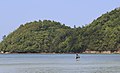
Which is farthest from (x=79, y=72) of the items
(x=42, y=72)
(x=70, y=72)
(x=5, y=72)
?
(x=5, y=72)

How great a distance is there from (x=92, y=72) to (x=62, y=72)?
4293 millimetres

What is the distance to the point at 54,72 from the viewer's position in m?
64.0

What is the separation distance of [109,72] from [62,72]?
21.5ft

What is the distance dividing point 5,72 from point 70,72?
9.28 meters

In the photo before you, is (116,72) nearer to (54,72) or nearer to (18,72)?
(54,72)

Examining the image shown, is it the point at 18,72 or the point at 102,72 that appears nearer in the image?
the point at 102,72

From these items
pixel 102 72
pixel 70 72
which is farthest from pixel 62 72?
pixel 102 72

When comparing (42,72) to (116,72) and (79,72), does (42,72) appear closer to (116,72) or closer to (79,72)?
(79,72)

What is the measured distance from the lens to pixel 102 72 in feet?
203

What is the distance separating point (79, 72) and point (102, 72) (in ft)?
10.7

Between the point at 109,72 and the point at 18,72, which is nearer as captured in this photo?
the point at 109,72

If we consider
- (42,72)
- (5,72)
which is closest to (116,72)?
(42,72)

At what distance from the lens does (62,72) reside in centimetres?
6362

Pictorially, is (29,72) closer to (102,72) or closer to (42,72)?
(42,72)
